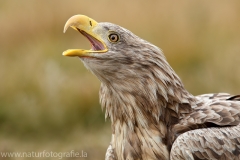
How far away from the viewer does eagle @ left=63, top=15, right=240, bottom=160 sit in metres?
4.86

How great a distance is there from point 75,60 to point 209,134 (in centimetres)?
418

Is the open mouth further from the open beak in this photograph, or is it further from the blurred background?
the blurred background

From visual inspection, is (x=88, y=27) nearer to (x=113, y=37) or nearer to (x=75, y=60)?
(x=113, y=37)

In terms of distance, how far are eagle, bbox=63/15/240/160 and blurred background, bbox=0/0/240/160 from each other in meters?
2.44

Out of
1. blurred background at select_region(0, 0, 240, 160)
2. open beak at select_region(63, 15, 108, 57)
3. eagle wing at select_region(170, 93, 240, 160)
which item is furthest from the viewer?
blurred background at select_region(0, 0, 240, 160)

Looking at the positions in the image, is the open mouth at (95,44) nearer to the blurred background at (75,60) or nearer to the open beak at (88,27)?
the open beak at (88,27)

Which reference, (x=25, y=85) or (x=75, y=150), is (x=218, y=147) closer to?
(x=75, y=150)

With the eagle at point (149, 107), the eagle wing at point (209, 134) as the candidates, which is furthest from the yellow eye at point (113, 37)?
the eagle wing at point (209, 134)

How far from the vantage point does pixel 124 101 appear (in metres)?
5.07

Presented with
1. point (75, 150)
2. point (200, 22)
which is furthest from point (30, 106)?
point (200, 22)

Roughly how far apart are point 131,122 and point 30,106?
11.0ft

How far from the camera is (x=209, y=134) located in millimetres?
4879

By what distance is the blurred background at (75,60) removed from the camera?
8078mm

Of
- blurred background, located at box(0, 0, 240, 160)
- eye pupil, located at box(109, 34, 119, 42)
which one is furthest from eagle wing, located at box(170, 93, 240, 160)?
blurred background, located at box(0, 0, 240, 160)
